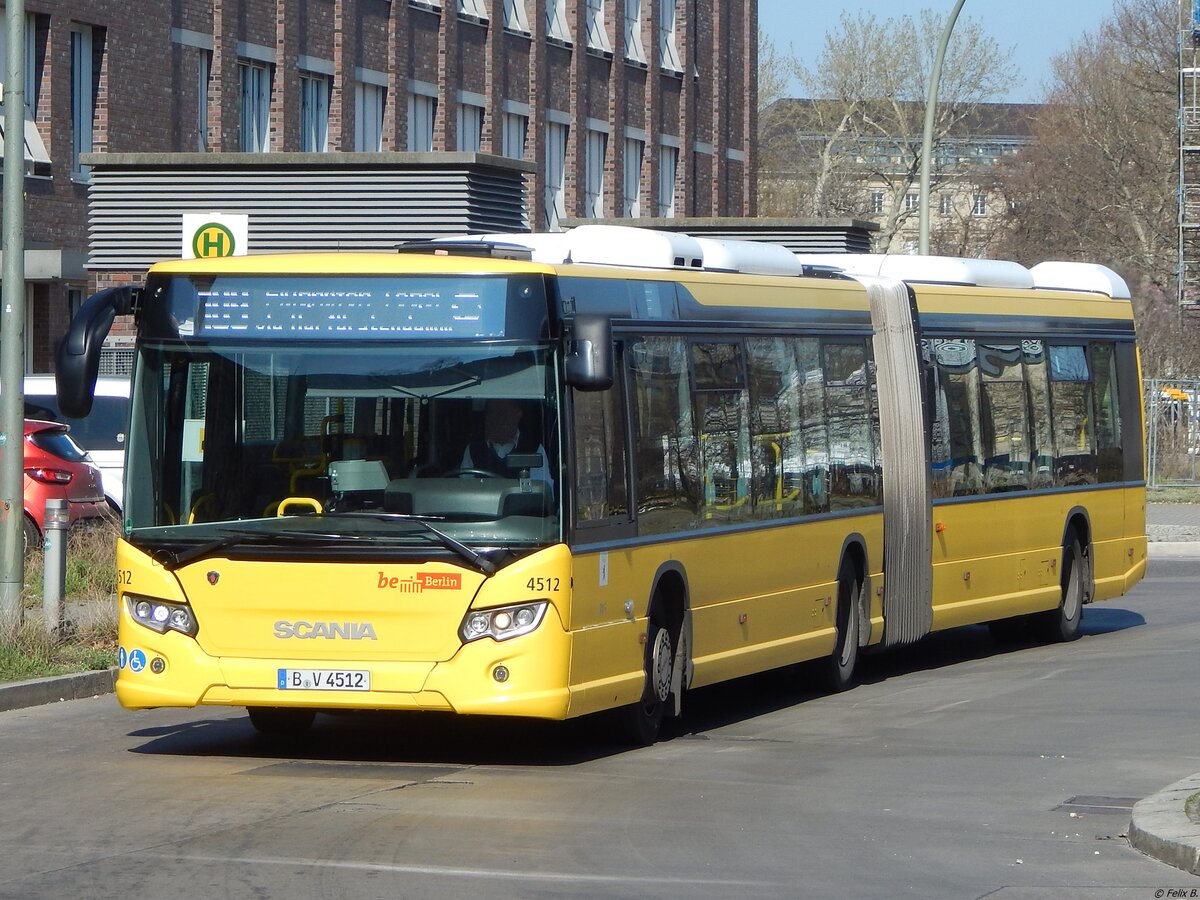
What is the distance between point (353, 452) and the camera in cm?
1100

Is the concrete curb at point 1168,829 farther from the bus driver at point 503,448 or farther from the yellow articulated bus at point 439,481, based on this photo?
the bus driver at point 503,448

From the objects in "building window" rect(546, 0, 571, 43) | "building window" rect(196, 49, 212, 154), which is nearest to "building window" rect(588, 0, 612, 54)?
"building window" rect(546, 0, 571, 43)

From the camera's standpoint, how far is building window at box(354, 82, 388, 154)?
123ft

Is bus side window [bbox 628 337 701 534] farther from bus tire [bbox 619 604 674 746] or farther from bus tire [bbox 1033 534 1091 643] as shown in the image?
bus tire [bbox 1033 534 1091 643]

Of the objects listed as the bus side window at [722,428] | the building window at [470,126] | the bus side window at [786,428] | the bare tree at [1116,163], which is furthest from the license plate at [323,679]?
the bare tree at [1116,163]

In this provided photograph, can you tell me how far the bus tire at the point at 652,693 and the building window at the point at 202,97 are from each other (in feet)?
75.2

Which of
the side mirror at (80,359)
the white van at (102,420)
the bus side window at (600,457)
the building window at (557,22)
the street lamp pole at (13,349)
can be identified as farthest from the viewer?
the building window at (557,22)

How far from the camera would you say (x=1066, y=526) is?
18359 millimetres

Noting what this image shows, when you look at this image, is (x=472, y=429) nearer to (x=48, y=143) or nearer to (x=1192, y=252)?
(x=48, y=143)

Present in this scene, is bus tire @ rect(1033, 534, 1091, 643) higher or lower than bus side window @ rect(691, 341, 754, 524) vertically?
lower

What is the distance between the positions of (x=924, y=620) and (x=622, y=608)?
5.27 metres

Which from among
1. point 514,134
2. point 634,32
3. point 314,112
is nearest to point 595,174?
point 634,32

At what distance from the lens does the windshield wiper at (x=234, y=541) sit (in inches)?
428

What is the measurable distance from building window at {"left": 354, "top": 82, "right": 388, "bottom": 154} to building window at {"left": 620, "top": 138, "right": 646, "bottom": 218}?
10395mm
